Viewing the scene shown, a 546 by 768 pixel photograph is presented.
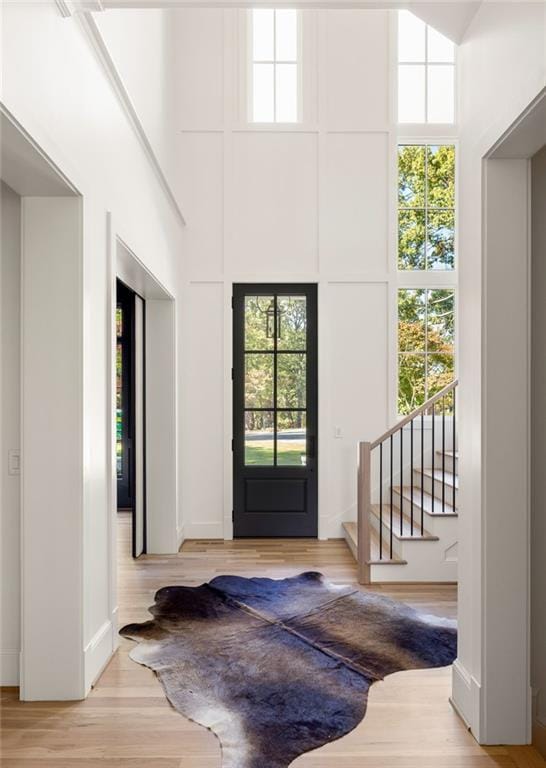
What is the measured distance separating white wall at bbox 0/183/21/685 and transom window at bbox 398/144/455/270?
4152 mm

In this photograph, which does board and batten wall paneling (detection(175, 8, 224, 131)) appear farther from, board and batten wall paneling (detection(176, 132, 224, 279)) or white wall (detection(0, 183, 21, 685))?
white wall (detection(0, 183, 21, 685))

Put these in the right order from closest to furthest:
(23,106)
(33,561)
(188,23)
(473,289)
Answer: (23,106) < (473,289) < (33,561) < (188,23)

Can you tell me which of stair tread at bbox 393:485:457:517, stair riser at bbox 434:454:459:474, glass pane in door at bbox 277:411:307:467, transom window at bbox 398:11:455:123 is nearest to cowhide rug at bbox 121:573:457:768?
stair tread at bbox 393:485:457:517

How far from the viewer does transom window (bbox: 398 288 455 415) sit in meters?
5.95

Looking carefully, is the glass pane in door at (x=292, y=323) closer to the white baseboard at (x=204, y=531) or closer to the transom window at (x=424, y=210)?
the transom window at (x=424, y=210)

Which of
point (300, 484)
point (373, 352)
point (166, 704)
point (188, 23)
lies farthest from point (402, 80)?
point (166, 704)

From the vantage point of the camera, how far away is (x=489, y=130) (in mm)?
2240

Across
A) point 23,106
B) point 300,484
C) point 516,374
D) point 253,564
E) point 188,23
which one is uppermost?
point 188,23

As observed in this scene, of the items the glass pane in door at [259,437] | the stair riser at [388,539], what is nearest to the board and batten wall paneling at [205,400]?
the glass pane in door at [259,437]

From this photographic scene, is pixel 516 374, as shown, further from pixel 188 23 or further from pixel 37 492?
pixel 188 23

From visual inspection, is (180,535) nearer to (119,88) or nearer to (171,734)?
(171,734)

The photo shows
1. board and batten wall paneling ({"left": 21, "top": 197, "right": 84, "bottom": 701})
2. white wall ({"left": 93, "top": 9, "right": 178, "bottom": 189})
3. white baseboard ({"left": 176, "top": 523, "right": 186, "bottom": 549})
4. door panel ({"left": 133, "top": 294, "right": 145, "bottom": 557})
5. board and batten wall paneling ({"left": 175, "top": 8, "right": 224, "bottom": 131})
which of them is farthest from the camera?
board and batten wall paneling ({"left": 175, "top": 8, "right": 224, "bottom": 131})

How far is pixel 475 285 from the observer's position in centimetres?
240

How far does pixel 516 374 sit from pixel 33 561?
224 cm
